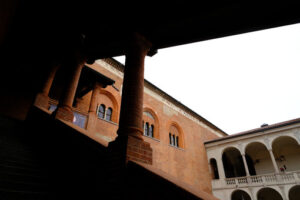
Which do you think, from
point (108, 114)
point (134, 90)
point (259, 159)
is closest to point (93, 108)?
point (108, 114)

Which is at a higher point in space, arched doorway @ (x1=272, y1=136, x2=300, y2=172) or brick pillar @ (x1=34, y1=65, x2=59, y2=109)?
arched doorway @ (x1=272, y1=136, x2=300, y2=172)

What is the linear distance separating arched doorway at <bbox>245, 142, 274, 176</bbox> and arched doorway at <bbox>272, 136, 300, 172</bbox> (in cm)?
112

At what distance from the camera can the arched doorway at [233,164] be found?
21.0 m

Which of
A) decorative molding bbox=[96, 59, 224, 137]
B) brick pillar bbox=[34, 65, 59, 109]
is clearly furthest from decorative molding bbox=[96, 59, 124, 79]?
brick pillar bbox=[34, 65, 59, 109]

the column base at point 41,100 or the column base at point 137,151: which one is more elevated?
the column base at point 41,100

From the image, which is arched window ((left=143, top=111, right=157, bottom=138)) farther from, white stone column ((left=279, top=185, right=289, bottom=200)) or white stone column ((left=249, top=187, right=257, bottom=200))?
white stone column ((left=279, top=185, right=289, bottom=200))

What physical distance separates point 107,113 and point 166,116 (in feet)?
22.5

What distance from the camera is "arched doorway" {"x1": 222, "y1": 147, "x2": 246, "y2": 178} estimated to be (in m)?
21.0

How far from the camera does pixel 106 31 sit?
4406 millimetres

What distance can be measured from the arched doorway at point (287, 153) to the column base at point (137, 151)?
1898cm

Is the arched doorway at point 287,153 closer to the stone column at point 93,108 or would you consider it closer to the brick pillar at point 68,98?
the stone column at point 93,108

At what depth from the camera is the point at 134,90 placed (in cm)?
324

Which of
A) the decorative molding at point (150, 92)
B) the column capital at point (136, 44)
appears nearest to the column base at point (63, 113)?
the column capital at point (136, 44)

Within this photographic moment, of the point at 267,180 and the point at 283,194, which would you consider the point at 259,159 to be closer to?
the point at 267,180
